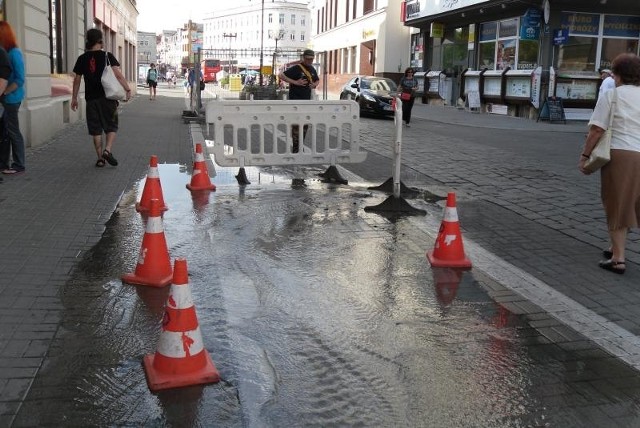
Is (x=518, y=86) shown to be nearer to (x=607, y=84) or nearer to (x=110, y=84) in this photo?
(x=607, y=84)

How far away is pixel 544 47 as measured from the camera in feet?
77.4

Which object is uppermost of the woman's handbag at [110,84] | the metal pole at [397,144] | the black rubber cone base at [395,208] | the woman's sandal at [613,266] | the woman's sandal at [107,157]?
the woman's handbag at [110,84]

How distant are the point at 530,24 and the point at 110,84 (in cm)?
1822

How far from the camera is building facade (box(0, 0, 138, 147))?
11211mm

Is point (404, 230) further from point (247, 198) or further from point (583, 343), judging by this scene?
point (583, 343)

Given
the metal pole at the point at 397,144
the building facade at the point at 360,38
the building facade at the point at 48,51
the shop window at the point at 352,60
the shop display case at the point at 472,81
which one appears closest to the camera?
the metal pole at the point at 397,144

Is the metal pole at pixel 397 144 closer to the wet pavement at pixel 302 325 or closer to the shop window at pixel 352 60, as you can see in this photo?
the wet pavement at pixel 302 325

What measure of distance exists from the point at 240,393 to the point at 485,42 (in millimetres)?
27475

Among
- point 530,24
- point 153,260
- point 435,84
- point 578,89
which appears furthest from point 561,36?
point 153,260

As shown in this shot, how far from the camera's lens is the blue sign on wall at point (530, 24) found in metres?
23.2

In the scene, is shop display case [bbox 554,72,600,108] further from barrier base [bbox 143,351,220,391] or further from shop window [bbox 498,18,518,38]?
barrier base [bbox 143,351,220,391]

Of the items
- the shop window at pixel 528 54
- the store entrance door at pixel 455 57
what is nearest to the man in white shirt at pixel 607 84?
the shop window at pixel 528 54

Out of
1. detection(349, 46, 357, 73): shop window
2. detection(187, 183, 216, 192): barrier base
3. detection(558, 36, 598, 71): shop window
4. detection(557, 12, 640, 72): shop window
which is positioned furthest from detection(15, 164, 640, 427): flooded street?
detection(349, 46, 357, 73): shop window

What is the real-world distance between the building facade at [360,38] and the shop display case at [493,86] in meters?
6.81
